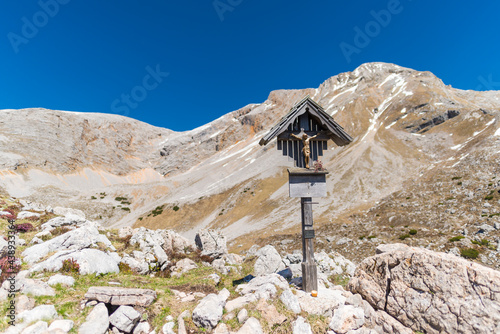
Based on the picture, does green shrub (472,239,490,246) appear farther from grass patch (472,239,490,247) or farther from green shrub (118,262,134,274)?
green shrub (118,262,134,274)

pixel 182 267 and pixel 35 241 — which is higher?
pixel 35 241

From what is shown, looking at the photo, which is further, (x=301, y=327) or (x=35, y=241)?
(x=35, y=241)

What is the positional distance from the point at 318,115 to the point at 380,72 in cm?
16653

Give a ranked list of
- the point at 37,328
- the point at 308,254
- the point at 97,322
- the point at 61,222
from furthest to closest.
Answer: the point at 61,222
the point at 308,254
the point at 97,322
the point at 37,328

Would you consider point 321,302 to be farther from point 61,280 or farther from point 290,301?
point 61,280

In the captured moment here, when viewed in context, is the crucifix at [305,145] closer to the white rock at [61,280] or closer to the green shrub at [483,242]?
the white rock at [61,280]

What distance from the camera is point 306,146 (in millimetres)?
8789

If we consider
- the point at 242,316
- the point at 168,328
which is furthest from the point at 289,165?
the point at 168,328

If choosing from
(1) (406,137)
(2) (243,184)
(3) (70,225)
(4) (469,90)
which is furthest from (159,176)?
(4) (469,90)

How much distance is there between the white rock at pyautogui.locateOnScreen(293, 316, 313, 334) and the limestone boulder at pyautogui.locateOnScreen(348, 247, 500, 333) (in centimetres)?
236

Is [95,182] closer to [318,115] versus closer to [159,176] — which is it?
[159,176]

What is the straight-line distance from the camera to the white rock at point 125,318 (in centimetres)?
565

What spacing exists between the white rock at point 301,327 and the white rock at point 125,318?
3959 millimetres

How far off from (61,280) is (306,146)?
9627 mm
